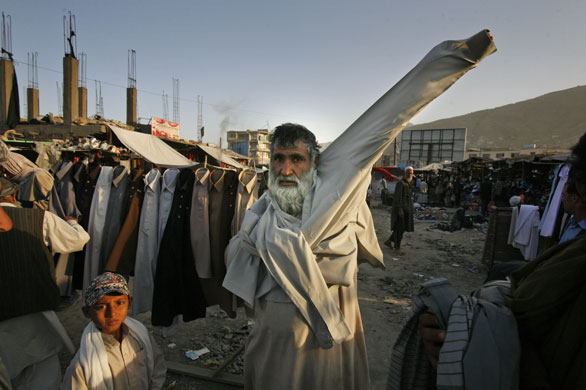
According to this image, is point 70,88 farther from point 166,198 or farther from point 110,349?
point 110,349

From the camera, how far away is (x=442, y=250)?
793 cm

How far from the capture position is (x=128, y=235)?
262 centimetres

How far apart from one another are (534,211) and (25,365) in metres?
6.96

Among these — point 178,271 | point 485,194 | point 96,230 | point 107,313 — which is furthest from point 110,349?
point 485,194

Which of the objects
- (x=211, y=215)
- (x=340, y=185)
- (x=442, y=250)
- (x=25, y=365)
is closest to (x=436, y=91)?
(x=340, y=185)

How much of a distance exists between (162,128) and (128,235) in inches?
571

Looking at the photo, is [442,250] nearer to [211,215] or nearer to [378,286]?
[378,286]

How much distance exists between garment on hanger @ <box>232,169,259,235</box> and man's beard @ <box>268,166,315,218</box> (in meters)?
0.79

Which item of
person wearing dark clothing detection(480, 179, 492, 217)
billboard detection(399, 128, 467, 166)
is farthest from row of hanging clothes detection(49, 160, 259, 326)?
billboard detection(399, 128, 467, 166)

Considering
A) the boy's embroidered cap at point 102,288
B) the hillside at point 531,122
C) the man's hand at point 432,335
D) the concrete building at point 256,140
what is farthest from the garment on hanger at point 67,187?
the hillside at point 531,122

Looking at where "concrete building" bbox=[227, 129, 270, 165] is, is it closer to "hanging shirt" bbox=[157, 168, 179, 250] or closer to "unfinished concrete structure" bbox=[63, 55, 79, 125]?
"unfinished concrete structure" bbox=[63, 55, 79, 125]

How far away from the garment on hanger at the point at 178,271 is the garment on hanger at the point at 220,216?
18 centimetres

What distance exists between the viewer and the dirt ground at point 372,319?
2996 millimetres

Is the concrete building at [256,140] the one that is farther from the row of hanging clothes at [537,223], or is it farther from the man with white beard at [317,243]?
the man with white beard at [317,243]
